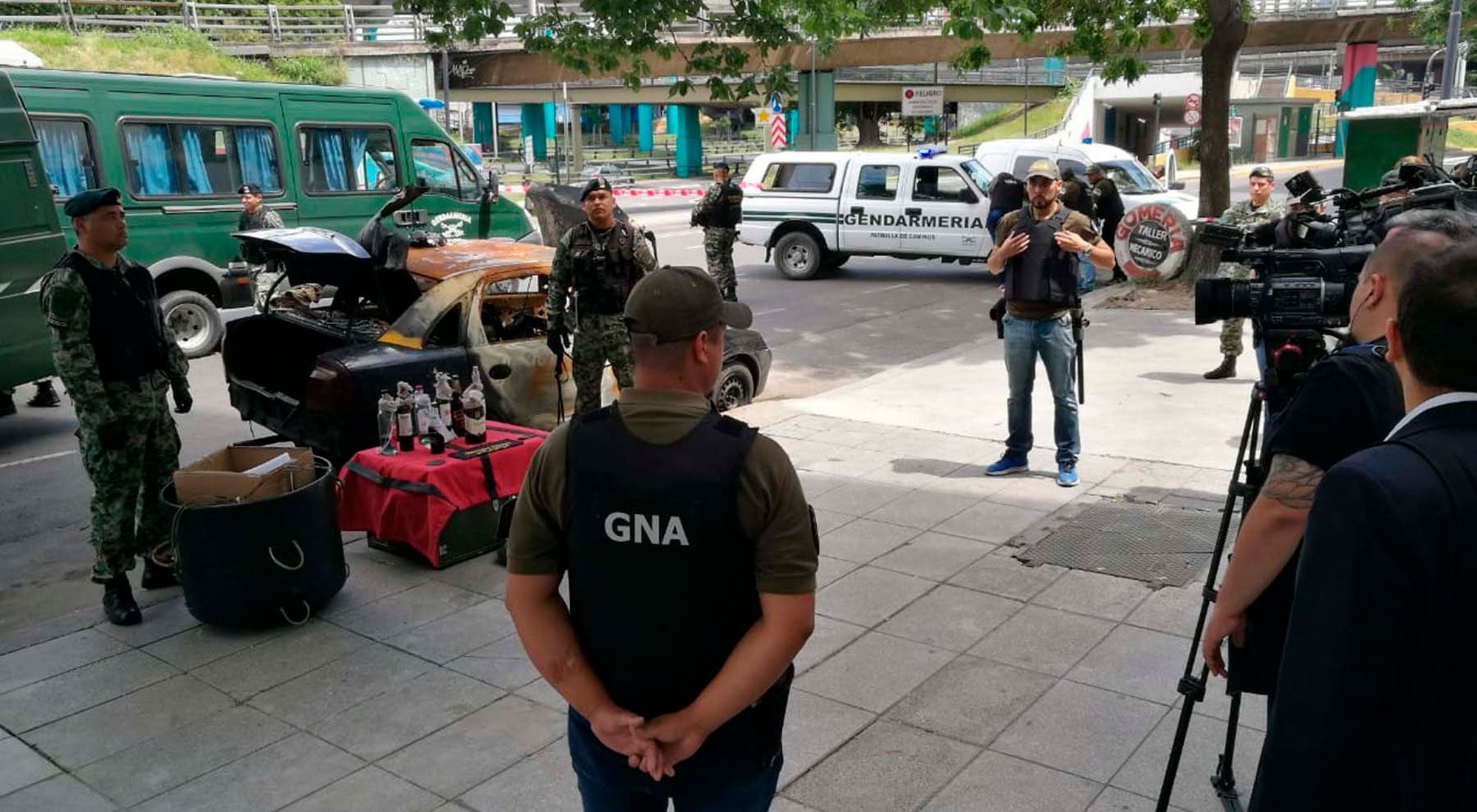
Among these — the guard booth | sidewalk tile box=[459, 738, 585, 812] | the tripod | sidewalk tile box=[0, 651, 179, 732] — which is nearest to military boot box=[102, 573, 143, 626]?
sidewalk tile box=[0, 651, 179, 732]

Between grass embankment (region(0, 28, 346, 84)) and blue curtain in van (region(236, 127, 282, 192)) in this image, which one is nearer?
blue curtain in van (region(236, 127, 282, 192))

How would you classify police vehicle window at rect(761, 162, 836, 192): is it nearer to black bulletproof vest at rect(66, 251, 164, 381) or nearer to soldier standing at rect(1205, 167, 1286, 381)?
soldier standing at rect(1205, 167, 1286, 381)

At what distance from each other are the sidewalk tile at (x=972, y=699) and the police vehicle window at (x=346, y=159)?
35.9 feet

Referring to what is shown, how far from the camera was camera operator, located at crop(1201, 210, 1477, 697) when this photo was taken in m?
2.31

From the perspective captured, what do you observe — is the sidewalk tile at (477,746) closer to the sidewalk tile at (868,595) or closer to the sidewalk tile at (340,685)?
the sidewalk tile at (340,685)

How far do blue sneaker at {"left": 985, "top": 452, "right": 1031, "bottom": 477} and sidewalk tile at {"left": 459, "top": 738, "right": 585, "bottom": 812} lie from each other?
3.97 m

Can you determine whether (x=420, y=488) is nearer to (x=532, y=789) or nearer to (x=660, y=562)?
(x=532, y=789)

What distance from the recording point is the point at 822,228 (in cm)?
1764

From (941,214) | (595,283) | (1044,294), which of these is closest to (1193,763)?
(1044,294)

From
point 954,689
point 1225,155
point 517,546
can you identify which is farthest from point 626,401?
point 1225,155

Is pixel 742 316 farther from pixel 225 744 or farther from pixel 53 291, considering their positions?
pixel 53 291

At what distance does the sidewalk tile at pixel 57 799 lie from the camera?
377 centimetres

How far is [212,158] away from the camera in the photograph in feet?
40.9

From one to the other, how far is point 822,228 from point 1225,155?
5.73 m
